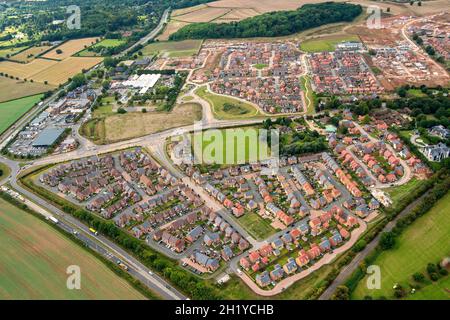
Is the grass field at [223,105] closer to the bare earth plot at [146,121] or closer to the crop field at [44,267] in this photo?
the bare earth plot at [146,121]

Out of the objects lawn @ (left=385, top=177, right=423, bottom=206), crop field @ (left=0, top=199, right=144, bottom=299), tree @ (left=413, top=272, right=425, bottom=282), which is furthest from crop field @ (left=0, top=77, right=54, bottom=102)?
tree @ (left=413, top=272, right=425, bottom=282)

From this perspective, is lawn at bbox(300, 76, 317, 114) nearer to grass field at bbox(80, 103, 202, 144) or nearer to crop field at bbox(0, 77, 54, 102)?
grass field at bbox(80, 103, 202, 144)

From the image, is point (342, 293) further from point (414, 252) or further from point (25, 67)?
point (25, 67)

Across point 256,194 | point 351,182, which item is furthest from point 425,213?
point 256,194

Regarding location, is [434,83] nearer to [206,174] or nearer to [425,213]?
[425,213]

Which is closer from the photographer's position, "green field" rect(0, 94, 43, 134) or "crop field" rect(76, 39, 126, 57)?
"green field" rect(0, 94, 43, 134)

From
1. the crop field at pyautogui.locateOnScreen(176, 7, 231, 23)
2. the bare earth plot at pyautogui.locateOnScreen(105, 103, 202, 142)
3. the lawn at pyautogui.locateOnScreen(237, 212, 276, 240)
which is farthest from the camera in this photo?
the crop field at pyautogui.locateOnScreen(176, 7, 231, 23)
